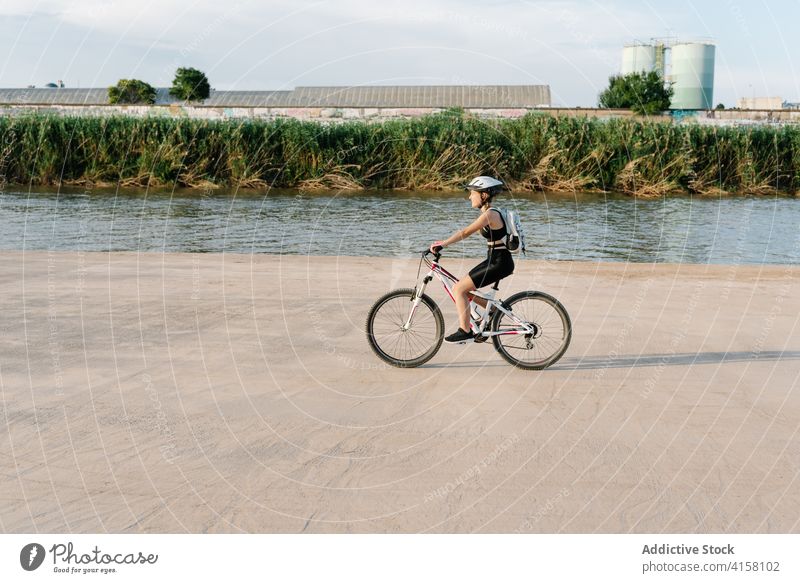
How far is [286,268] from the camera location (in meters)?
13.7

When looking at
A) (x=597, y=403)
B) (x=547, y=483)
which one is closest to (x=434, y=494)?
(x=547, y=483)

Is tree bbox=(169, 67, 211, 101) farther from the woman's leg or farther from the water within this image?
the woman's leg

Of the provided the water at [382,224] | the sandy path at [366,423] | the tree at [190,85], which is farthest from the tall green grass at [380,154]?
the tree at [190,85]

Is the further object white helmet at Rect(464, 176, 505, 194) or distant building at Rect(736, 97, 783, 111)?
distant building at Rect(736, 97, 783, 111)

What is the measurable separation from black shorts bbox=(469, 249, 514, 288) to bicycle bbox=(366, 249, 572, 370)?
0.18m

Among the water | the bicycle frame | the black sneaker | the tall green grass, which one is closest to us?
the bicycle frame

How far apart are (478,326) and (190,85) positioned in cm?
6113

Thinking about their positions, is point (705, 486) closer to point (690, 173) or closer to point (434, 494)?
point (434, 494)

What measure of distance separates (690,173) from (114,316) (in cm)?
3195

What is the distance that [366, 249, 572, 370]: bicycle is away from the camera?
25.4 feet

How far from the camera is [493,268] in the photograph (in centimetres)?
759

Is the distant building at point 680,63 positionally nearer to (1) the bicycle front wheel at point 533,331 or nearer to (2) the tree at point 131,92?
(2) the tree at point 131,92

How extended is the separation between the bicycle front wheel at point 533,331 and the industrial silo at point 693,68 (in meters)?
62.7

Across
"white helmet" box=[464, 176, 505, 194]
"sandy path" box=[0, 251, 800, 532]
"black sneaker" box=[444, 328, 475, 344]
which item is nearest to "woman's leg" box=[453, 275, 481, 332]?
"black sneaker" box=[444, 328, 475, 344]
